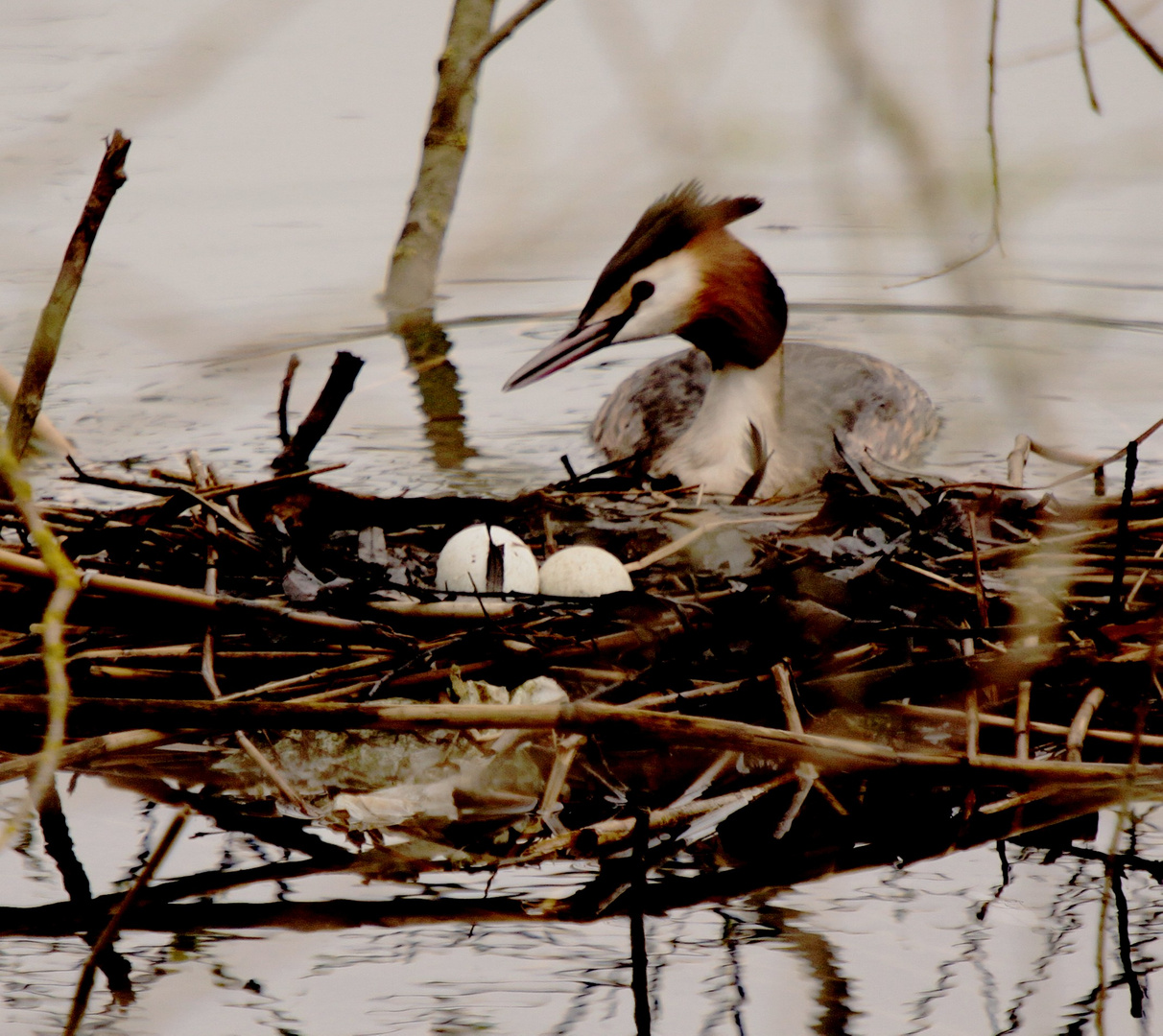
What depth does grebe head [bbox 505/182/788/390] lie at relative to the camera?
3.95 m

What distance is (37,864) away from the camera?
5.70 feet

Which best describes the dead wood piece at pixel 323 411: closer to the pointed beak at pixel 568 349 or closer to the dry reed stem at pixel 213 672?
the dry reed stem at pixel 213 672

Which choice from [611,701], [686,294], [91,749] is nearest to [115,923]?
[91,749]

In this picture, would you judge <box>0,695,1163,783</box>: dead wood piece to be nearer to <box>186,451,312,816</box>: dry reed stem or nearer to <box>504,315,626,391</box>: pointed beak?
<box>186,451,312,816</box>: dry reed stem

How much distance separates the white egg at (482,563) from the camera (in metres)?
2.42

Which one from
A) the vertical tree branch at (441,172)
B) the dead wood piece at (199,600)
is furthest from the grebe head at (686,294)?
the dead wood piece at (199,600)

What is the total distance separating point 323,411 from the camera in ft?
8.58

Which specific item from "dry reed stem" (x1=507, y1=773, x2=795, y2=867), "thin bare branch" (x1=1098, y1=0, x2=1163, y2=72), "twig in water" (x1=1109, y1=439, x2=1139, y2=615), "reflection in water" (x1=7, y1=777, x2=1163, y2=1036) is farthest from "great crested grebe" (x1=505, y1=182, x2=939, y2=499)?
"thin bare branch" (x1=1098, y1=0, x2=1163, y2=72)

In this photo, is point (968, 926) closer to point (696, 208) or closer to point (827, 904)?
point (827, 904)

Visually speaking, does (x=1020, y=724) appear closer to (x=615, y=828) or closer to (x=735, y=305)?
(x=615, y=828)

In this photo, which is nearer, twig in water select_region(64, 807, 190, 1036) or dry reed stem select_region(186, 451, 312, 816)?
twig in water select_region(64, 807, 190, 1036)

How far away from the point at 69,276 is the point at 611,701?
993 millimetres

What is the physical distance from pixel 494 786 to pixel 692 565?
77 centimetres

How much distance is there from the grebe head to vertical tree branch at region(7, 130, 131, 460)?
7.21 feet
